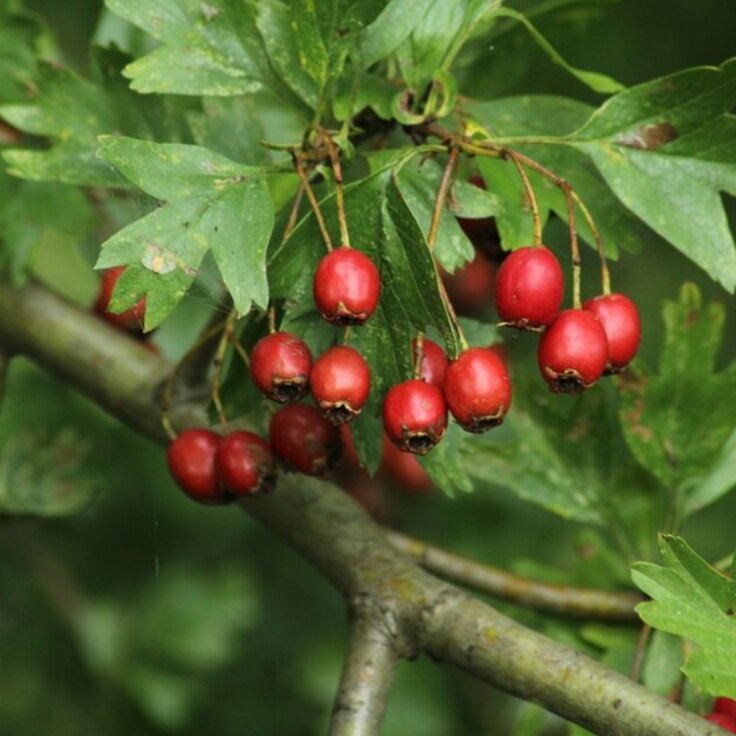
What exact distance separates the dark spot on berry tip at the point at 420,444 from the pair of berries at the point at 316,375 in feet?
0.17

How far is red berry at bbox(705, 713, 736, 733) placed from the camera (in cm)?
141

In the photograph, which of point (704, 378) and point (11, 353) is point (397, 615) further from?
point (11, 353)

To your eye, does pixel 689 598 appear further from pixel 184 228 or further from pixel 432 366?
pixel 184 228

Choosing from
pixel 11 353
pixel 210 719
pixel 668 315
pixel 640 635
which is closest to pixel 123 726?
pixel 210 719

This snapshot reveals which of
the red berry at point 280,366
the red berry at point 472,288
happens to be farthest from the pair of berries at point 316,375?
the red berry at point 472,288

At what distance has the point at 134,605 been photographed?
2568 millimetres

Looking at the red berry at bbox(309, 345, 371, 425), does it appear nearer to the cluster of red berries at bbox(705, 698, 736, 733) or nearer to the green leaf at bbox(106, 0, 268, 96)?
the green leaf at bbox(106, 0, 268, 96)

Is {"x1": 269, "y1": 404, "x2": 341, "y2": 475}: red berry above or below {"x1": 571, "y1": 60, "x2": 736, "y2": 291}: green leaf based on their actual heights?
below

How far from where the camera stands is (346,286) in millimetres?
1261

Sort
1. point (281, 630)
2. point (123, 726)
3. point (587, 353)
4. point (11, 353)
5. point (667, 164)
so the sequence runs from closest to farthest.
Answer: point (587, 353) → point (667, 164) → point (11, 353) → point (123, 726) → point (281, 630)

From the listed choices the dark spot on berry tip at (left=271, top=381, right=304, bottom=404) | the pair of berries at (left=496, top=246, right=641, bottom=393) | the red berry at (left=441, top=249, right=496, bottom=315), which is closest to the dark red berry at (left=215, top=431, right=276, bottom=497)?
the dark spot on berry tip at (left=271, top=381, right=304, bottom=404)

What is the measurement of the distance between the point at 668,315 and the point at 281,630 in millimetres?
1173

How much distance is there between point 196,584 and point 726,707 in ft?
4.22

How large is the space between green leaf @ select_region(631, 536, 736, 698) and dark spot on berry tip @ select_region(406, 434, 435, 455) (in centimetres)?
20
